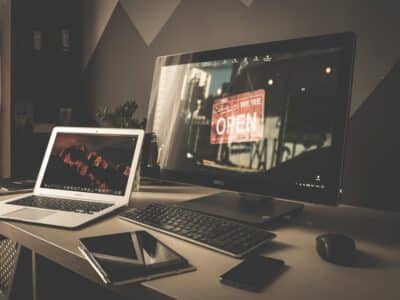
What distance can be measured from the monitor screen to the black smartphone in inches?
11.4

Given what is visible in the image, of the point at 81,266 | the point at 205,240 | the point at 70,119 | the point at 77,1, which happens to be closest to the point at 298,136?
the point at 205,240

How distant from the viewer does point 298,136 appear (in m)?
0.93

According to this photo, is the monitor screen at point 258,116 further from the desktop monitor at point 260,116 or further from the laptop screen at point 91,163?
the laptop screen at point 91,163

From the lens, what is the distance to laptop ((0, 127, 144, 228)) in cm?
105

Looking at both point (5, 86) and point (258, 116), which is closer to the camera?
point (258, 116)

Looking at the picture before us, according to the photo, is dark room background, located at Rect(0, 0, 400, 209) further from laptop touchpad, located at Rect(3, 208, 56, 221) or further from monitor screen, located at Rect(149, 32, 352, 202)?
laptop touchpad, located at Rect(3, 208, 56, 221)

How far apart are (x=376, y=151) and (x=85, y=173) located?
90 centimetres

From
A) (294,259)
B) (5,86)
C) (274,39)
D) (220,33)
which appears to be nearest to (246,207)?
(294,259)

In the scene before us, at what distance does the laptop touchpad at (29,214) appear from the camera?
3.01ft

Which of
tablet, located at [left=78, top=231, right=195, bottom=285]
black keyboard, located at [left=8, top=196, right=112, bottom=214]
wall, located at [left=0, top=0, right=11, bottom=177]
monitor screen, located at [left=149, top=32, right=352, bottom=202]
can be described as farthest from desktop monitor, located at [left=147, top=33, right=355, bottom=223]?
wall, located at [left=0, top=0, right=11, bottom=177]

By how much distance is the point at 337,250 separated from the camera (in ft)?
2.22

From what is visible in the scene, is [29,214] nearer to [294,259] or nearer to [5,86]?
[294,259]

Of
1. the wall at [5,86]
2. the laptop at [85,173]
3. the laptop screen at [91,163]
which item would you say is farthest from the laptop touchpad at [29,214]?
the wall at [5,86]

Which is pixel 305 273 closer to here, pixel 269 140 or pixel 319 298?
pixel 319 298
